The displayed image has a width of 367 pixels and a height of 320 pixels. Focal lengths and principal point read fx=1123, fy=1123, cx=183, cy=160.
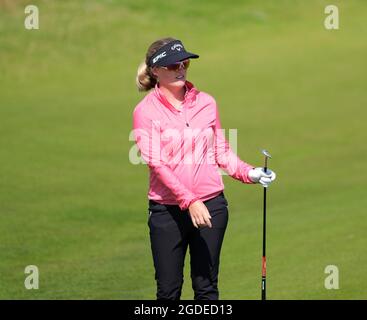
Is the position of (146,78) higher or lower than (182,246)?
higher

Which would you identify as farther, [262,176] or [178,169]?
[262,176]

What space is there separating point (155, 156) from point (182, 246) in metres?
0.72

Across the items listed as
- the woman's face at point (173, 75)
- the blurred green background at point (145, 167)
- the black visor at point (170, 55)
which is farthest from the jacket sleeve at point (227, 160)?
the blurred green background at point (145, 167)

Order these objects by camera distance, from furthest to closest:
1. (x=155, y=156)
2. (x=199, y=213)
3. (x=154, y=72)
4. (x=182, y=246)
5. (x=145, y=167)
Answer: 1. (x=145, y=167)
2. (x=154, y=72)
3. (x=182, y=246)
4. (x=155, y=156)
5. (x=199, y=213)

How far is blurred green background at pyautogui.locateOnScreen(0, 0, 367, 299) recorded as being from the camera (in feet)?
44.4

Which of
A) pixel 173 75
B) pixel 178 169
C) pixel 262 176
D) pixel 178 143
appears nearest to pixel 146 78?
pixel 173 75

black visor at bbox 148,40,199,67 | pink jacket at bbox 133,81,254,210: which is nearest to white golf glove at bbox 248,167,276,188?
pink jacket at bbox 133,81,254,210

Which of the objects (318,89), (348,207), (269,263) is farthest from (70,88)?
(269,263)

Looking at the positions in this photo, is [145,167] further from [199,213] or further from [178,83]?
[199,213]

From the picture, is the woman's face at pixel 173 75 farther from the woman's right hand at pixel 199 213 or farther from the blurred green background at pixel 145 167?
the blurred green background at pixel 145 167

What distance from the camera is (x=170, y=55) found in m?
8.34

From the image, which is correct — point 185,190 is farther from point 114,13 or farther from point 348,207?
point 114,13

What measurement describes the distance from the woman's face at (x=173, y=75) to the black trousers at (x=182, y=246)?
35.2 inches

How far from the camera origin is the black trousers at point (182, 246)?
27.1ft
